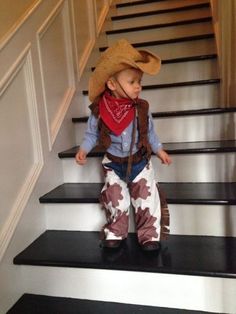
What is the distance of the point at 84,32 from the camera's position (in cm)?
238

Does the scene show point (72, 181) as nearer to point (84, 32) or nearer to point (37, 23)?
point (37, 23)

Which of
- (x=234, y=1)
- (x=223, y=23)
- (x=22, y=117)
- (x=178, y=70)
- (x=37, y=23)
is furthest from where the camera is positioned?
(x=178, y=70)

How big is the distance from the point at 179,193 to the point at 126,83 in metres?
0.53

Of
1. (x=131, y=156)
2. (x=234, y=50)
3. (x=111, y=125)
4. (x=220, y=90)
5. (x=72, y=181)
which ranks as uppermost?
(x=234, y=50)

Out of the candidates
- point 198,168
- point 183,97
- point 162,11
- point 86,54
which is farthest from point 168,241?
point 162,11

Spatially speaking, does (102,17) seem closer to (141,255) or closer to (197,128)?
(197,128)

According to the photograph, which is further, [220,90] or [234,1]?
[220,90]

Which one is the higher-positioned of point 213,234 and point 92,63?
point 92,63

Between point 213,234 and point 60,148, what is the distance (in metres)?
0.93

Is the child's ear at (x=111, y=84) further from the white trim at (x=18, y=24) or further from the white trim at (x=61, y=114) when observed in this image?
the white trim at (x=61, y=114)

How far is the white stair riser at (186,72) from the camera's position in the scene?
2.21m

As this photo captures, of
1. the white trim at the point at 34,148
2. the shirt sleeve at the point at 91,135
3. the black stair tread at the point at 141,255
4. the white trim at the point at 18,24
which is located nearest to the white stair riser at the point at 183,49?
the white trim at the point at 18,24

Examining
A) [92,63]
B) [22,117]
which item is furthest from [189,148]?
[92,63]

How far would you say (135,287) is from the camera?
1218 millimetres
